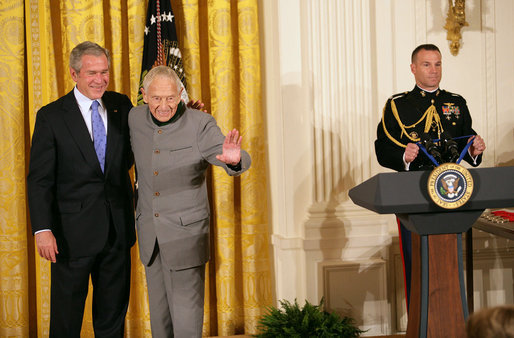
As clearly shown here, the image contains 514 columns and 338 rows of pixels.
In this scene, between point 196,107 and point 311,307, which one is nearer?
point 196,107

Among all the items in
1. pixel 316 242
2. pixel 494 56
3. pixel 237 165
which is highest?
pixel 494 56

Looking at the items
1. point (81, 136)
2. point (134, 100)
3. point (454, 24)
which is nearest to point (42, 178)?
point (81, 136)

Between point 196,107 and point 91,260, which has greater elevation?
point 196,107

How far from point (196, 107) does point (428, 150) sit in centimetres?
120

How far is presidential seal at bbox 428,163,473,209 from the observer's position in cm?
245

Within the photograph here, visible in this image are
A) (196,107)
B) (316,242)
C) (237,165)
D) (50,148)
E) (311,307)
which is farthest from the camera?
(316,242)

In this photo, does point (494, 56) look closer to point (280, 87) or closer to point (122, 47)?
point (280, 87)

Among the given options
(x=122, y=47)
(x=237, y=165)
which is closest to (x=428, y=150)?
(x=237, y=165)

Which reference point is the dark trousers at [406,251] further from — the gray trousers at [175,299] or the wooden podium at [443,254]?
the gray trousers at [175,299]

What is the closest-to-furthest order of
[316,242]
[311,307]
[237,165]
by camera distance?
[237,165] < [311,307] < [316,242]

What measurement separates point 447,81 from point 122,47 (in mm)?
2343

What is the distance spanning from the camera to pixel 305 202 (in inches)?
161

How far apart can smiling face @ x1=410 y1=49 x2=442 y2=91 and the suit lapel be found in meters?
1.79

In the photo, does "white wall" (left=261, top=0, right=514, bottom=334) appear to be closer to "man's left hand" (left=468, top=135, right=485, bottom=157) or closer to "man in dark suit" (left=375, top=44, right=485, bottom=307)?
"man in dark suit" (left=375, top=44, right=485, bottom=307)
